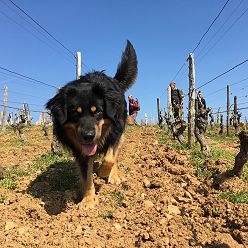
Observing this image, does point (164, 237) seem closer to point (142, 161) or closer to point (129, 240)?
point (129, 240)

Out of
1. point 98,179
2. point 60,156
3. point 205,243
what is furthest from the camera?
point 60,156

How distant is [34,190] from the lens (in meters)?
5.82

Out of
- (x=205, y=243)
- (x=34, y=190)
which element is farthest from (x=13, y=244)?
(x=205, y=243)

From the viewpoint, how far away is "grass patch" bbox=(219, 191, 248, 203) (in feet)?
16.2

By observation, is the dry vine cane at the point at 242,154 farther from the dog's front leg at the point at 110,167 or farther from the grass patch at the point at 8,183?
the grass patch at the point at 8,183

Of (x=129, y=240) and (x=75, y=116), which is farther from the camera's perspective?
(x=75, y=116)

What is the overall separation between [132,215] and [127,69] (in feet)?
11.3

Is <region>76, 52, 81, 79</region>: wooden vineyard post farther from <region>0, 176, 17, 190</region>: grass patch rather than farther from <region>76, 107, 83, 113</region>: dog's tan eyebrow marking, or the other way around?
<region>76, 107, 83, 113</region>: dog's tan eyebrow marking

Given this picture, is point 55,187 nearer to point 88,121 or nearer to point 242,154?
point 88,121

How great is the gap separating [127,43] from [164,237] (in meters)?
4.75

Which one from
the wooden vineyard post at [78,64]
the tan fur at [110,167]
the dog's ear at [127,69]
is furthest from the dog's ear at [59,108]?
the wooden vineyard post at [78,64]

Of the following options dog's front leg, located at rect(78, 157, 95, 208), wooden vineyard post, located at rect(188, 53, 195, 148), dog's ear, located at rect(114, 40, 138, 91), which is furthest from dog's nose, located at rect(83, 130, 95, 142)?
wooden vineyard post, located at rect(188, 53, 195, 148)

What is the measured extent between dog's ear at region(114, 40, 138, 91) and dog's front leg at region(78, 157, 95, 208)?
7.37 ft

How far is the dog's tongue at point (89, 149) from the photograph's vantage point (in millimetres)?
5160
